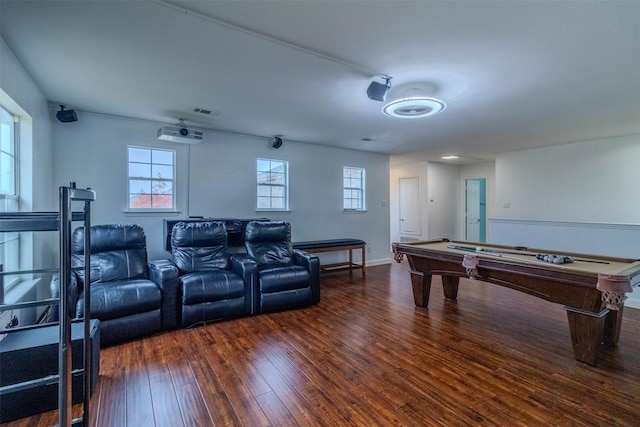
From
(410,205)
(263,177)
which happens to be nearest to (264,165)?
(263,177)

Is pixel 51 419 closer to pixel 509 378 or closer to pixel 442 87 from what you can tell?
pixel 509 378

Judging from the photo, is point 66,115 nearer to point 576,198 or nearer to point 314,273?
Result: point 314,273

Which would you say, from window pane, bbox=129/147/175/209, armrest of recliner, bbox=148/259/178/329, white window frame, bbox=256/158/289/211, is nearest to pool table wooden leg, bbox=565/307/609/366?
armrest of recliner, bbox=148/259/178/329

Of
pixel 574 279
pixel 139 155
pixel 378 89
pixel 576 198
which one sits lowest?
pixel 574 279

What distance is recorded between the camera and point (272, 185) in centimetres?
549

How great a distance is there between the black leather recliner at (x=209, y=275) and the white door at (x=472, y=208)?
683 centimetres

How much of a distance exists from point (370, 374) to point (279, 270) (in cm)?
182

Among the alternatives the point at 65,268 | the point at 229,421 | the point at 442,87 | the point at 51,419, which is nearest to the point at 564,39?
the point at 442,87

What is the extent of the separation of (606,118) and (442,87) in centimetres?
281

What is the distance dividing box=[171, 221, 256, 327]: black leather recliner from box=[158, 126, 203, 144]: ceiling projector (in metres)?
1.13

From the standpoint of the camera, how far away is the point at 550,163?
5.91 m

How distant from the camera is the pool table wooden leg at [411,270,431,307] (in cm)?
375

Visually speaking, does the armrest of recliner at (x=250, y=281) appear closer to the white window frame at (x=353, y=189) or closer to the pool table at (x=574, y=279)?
the pool table at (x=574, y=279)

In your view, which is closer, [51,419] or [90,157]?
[51,419]
